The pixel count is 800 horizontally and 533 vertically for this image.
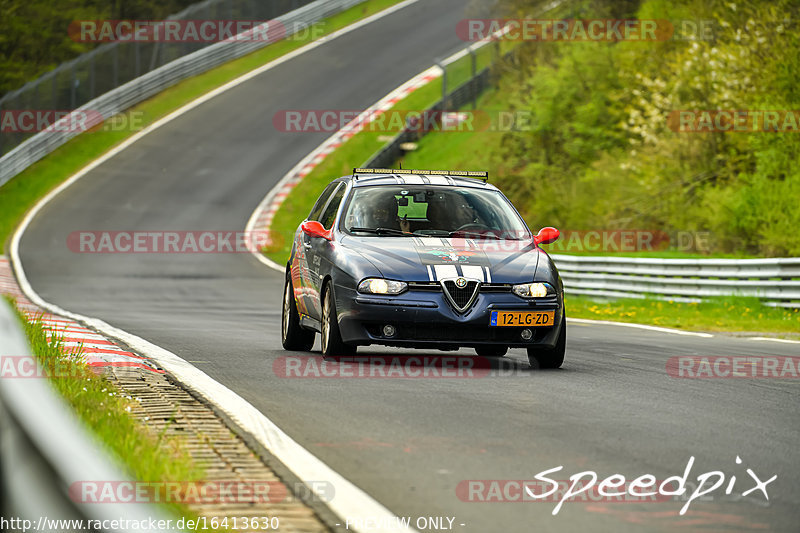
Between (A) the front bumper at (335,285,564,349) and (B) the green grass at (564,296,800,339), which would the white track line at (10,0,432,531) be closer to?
(A) the front bumper at (335,285,564,349)

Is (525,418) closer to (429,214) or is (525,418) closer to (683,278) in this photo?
(429,214)

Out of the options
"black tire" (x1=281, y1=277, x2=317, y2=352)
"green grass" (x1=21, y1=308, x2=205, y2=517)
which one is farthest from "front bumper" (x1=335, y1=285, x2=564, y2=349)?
"green grass" (x1=21, y1=308, x2=205, y2=517)

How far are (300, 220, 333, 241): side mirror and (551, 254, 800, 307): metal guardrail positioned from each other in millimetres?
9716

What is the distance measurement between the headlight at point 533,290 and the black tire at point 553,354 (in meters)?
0.26

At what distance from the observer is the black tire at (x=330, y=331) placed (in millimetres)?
10594

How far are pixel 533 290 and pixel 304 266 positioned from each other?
2603 millimetres

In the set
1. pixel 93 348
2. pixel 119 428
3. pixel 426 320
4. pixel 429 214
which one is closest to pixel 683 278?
pixel 429 214

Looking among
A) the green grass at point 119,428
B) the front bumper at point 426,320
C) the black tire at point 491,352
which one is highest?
the front bumper at point 426,320

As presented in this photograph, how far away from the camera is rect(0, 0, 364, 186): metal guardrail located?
138ft

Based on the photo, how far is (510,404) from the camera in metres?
8.23

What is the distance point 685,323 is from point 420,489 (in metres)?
14.2

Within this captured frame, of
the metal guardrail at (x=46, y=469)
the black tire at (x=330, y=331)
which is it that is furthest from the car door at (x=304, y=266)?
the metal guardrail at (x=46, y=469)

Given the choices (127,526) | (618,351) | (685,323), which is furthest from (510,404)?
(685,323)

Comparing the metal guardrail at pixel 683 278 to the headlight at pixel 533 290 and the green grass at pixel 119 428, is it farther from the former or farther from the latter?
the green grass at pixel 119 428
